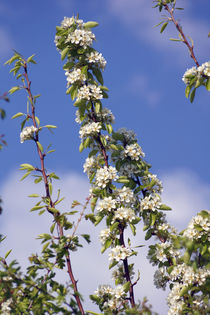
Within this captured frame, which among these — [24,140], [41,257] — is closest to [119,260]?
Result: [41,257]

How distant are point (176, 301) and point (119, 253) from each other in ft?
3.43

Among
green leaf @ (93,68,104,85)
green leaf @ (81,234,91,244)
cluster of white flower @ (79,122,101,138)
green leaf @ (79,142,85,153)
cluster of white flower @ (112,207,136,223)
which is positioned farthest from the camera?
green leaf @ (93,68,104,85)

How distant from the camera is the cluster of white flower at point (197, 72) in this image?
20.4ft

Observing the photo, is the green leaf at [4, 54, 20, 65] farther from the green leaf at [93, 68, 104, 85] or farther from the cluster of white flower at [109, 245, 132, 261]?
the cluster of white flower at [109, 245, 132, 261]

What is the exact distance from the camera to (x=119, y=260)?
614 centimetres

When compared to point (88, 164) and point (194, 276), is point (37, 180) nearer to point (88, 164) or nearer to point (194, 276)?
point (88, 164)

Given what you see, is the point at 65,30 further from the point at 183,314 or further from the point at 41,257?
the point at 183,314

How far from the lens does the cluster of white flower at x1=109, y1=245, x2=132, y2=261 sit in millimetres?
6094

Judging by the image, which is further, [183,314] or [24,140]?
[24,140]

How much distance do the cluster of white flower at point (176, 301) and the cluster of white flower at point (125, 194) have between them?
4.62ft

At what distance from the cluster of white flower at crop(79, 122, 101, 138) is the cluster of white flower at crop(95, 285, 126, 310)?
2.34m

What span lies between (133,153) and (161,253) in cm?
163

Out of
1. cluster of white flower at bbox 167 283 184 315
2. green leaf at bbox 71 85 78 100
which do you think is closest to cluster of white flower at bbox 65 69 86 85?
green leaf at bbox 71 85 78 100

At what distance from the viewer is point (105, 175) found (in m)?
6.30
